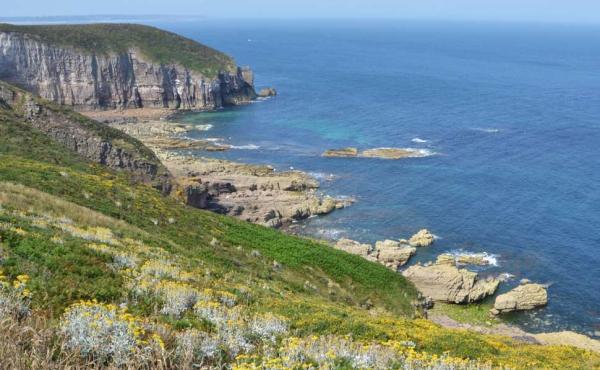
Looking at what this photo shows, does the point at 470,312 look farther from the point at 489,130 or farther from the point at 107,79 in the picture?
the point at 107,79

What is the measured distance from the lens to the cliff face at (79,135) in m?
48.8

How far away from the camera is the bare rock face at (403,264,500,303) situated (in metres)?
46.6

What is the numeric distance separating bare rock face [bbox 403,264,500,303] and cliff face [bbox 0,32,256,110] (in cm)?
9210

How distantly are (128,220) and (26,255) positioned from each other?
593 inches

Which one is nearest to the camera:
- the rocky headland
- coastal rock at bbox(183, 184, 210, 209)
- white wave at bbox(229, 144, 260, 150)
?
coastal rock at bbox(183, 184, 210, 209)

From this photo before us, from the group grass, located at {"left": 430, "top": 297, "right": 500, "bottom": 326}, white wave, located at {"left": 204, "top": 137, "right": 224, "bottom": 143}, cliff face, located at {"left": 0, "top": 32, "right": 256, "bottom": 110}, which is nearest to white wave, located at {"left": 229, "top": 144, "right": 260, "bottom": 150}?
white wave, located at {"left": 204, "top": 137, "right": 224, "bottom": 143}

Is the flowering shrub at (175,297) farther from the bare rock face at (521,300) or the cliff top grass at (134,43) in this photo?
the cliff top grass at (134,43)

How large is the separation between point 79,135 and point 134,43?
3623 inches

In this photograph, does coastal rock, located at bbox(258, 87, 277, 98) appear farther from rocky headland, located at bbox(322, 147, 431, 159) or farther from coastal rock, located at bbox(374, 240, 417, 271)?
coastal rock, located at bbox(374, 240, 417, 271)

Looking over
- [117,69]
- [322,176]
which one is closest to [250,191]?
[322,176]

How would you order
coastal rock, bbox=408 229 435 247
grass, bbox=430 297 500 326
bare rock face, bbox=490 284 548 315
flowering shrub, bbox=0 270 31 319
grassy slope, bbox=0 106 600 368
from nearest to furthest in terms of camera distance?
flowering shrub, bbox=0 270 31 319, grassy slope, bbox=0 106 600 368, grass, bbox=430 297 500 326, bare rock face, bbox=490 284 548 315, coastal rock, bbox=408 229 435 247

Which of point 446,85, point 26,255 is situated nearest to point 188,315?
point 26,255

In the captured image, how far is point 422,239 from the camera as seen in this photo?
5775 cm

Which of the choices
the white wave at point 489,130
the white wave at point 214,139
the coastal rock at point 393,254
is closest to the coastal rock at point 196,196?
the coastal rock at point 393,254
